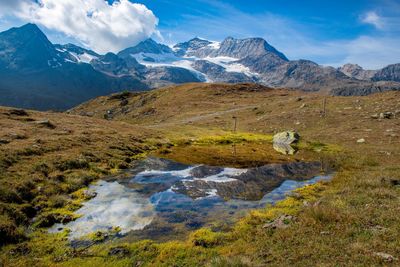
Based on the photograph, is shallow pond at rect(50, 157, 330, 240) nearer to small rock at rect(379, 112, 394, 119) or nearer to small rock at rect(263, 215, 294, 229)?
small rock at rect(263, 215, 294, 229)

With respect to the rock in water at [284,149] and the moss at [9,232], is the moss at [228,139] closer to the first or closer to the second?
the rock in water at [284,149]

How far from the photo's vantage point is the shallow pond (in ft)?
70.8

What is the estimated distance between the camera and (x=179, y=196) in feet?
95.2

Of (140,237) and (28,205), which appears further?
(28,205)

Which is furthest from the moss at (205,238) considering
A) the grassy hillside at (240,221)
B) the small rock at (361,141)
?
the small rock at (361,141)

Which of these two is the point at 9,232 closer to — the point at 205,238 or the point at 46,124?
the point at 205,238

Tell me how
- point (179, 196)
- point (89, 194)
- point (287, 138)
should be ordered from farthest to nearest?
point (287, 138), point (179, 196), point (89, 194)

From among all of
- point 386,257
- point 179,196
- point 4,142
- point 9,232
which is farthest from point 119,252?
point 4,142

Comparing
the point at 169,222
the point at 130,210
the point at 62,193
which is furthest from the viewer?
the point at 62,193

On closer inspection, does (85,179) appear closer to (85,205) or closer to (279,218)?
(85,205)

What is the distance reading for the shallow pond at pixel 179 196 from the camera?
21.6 meters

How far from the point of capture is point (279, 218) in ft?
69.0

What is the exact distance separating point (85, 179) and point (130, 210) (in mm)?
9248

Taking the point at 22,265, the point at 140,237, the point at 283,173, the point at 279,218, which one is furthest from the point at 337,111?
the point at 22,265
